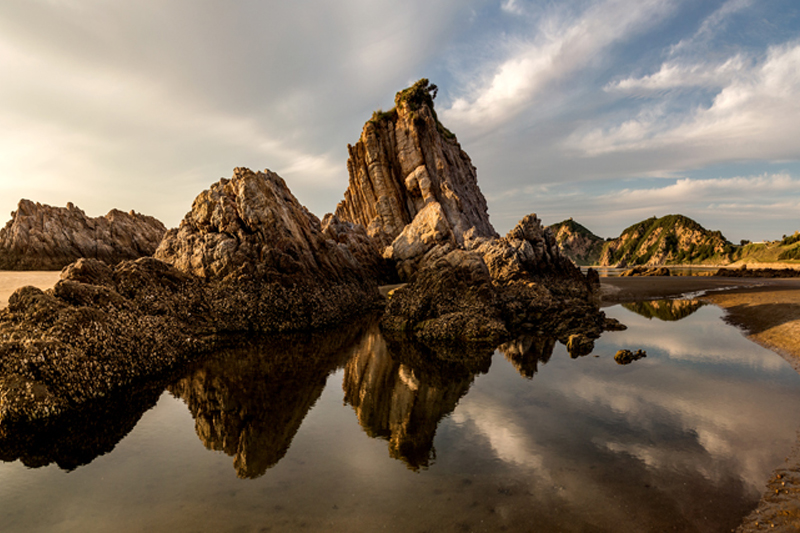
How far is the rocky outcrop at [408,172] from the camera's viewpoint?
64125 mm

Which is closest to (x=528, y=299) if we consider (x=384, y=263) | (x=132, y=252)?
(x=384, y=263)

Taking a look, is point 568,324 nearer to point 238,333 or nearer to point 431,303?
point 431,303

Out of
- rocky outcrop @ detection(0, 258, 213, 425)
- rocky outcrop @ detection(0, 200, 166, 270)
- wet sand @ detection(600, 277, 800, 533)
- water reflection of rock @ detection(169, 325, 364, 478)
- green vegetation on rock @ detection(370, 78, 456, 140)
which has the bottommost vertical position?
wet sand @ detection(600, 277, 800, 533)

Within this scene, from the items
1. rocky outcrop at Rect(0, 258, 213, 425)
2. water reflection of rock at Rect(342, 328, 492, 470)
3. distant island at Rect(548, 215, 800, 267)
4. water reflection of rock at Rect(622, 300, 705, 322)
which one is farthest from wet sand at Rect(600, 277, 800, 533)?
distant island at Rect(548, 215, 800, 267)

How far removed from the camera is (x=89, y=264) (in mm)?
18422

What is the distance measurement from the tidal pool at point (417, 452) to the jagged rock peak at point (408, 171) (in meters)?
49.3

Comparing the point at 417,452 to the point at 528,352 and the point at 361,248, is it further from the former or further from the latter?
the point at 361,248

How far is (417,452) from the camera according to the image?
8656mm

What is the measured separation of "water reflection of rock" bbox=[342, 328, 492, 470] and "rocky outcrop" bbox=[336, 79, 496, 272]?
4323 cm

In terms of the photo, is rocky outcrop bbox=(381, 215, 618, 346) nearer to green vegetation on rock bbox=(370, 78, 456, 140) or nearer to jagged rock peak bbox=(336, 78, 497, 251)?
jagged rock peak bbox=(336, 78, 497, 251)

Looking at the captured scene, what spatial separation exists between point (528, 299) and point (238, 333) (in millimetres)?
20132

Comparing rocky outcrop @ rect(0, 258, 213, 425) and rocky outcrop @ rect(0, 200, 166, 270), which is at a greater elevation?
rocky outcrop @ rect(0, 200, 166, 270)

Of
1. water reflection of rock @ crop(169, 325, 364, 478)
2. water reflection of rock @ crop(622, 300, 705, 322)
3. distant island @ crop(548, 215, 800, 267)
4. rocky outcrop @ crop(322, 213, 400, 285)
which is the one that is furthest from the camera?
distant island @ crop(548, 215, 800, 267)

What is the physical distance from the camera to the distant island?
83869mm
